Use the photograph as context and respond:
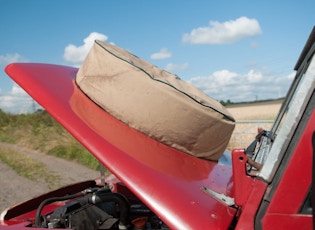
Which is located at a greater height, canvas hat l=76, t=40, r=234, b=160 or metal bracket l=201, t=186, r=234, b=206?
canvas hat l=76, t=40, r=234, b=160

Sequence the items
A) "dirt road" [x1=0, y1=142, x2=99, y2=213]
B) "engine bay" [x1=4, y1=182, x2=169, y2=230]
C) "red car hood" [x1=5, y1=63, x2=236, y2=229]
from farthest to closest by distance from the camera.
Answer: "dirt road" [x1=0, y1=142, x2=99, y2=213]
"engine bay" [x1=4, y1=182, x2=169, y2=230]
"red car hood" [x1=5, y1=63, x2=236, y2=229]

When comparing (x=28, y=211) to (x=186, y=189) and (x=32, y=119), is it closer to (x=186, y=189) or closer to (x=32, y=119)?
(x=186, y=189)

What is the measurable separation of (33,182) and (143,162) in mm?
7666

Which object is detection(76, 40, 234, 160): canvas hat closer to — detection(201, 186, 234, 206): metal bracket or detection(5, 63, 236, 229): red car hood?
detection(5, 63, 236, 229): red car hood

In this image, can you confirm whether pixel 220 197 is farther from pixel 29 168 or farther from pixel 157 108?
pixel 29 168

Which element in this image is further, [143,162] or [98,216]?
[98,216]

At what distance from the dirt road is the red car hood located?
520 centimetres

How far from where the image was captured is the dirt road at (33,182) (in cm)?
721

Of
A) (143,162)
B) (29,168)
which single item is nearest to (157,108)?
(143,162)

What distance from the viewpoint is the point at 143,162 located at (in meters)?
1.54

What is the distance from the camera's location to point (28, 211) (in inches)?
104

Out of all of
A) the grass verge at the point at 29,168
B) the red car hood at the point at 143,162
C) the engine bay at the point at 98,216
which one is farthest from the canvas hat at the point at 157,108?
the grass verge at the point at 29,168

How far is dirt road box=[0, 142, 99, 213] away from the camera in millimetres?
7205

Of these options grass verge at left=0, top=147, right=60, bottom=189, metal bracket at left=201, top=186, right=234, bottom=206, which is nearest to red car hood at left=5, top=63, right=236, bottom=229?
metal bracket at left=201, top=186, right=234, bottom=206
